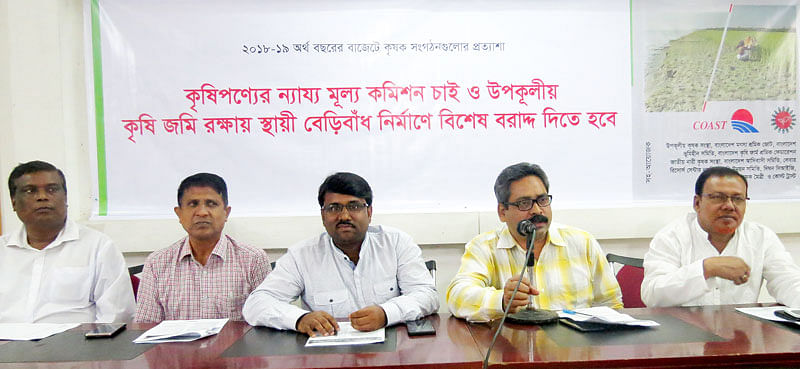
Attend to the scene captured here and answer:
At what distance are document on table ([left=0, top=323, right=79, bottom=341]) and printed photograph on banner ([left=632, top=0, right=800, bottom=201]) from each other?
3.14 metres

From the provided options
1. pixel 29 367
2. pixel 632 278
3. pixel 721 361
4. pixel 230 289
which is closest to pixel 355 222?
pixel 230 289

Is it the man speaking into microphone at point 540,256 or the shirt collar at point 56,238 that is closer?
the man speaking into microphone at point 540,256

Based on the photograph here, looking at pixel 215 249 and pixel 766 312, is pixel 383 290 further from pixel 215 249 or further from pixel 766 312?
pixel 766 312

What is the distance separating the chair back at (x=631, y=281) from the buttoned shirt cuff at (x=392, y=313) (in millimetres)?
1527

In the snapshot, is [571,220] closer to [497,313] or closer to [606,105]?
[606,105]

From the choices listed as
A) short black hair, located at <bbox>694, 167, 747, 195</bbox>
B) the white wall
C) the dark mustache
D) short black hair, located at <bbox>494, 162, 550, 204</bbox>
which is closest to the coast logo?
the white wall

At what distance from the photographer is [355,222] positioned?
2365mm

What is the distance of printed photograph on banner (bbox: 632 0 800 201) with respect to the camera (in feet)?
10.9

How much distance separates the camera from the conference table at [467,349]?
1490mm

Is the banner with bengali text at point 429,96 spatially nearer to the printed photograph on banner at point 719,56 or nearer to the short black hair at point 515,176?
the printed photograph on banner at point 719,56

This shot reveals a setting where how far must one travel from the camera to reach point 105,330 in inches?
75.5

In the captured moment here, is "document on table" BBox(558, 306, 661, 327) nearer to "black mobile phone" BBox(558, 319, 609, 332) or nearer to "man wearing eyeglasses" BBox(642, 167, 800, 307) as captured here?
"black mobile phone" BBox(558, 319, 609, 332)

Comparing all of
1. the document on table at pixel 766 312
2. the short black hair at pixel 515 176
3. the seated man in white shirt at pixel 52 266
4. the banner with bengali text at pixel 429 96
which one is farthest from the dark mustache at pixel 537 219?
the seated man in white shirt at pixel 52 266

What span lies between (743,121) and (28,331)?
394 cm
